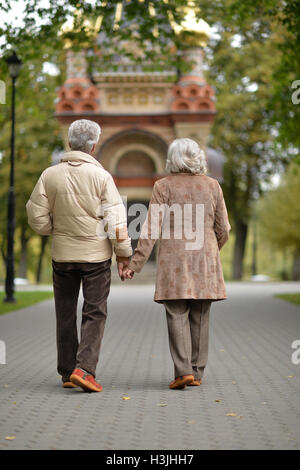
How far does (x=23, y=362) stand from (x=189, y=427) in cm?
392

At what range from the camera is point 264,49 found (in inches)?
1451

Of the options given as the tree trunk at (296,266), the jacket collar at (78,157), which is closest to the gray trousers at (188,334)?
the jacket collar at (78,157)

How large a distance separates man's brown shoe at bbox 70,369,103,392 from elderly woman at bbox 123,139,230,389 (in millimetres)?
707

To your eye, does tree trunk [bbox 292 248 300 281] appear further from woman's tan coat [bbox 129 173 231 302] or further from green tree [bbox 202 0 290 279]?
woman's tan coat [bbox 129 173 231 302]

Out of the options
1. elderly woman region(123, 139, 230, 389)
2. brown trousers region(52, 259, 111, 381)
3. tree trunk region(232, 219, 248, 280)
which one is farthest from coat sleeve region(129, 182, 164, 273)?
tree trunk region(232, 219, 248, 280)

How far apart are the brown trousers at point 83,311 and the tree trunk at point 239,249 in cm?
3397

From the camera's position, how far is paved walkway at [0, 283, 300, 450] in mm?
5273

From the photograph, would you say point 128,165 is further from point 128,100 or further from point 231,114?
point 231,114

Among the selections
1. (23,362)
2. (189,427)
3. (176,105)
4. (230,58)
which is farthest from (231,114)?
(189,427)

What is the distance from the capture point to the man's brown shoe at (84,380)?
22.7 feet

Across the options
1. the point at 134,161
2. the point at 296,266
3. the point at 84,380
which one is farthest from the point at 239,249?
the point at 84,380

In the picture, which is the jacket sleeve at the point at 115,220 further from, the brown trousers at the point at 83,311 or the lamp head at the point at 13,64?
the lamp head at the point at 13,64

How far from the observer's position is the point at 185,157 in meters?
7.30
